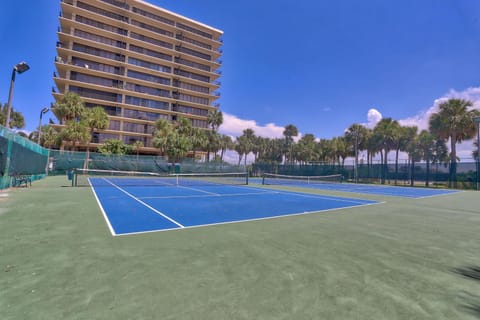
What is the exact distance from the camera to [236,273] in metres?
3.30

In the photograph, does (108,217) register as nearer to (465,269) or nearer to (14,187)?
(465,269)

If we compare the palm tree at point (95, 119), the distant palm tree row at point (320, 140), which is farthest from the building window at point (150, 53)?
the palm tree at point (95, 119)

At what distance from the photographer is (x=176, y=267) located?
3.48 meters

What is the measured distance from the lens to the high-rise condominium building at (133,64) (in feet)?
165

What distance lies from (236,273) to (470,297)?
285 centimetres

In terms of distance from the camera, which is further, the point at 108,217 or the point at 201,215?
the point at 201,215

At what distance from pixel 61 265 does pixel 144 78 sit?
61788 mm

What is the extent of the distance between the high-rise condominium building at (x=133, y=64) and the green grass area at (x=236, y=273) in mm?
54058

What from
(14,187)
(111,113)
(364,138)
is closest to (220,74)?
(111,113)

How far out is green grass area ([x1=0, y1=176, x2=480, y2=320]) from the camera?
7.98ft

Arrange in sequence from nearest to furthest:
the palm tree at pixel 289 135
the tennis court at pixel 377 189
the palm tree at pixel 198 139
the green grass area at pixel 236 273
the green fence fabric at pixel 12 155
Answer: the green grass area at pixel 236 273, the green fence fabric at pixel 12 155, the tennis court at pixel 377 189, the palm tree at pixel 198 139, the palm tree at pixel 289 135

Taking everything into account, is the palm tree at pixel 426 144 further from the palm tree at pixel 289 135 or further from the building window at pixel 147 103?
the building window at pixel 147 103

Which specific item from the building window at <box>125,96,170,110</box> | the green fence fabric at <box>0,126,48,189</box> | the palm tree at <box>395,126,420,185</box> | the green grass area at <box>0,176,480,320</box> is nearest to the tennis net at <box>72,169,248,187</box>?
the green fence fabric at <box>0,126,48,189</box>

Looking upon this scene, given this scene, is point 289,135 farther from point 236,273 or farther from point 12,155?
point 236,273
